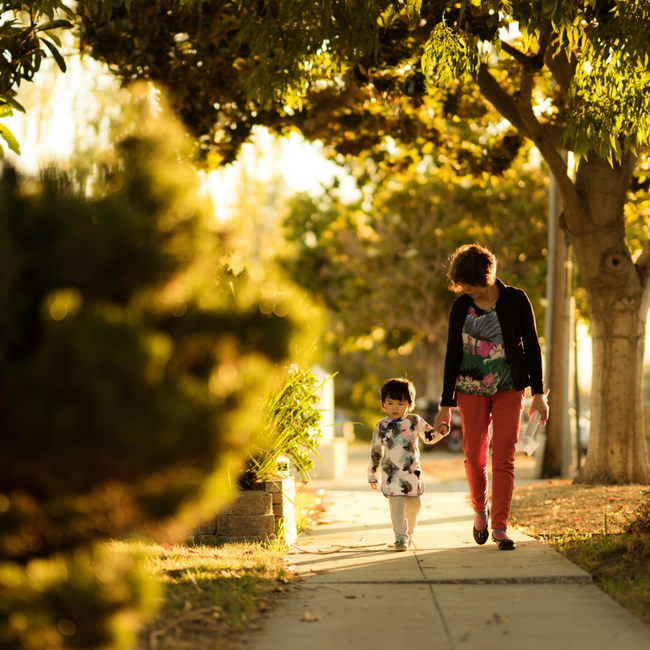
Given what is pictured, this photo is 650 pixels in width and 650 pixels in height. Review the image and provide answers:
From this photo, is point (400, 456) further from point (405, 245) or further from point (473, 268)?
point (405, 245)

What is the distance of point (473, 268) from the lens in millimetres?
5242

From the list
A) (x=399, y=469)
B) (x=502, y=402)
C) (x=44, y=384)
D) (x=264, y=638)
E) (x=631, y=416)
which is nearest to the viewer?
(x=44, y=384)

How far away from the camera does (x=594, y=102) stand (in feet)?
19.9

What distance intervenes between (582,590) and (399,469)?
185cm

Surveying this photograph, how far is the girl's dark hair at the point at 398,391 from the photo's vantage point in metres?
5.89

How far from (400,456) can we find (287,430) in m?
0.85

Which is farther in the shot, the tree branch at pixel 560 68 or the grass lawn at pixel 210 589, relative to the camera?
the tree branch at pixel 560 68

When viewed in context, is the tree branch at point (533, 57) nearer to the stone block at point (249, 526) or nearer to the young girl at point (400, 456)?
the young girl at point (400, 456)

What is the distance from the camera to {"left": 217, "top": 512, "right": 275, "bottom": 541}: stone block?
5.55m

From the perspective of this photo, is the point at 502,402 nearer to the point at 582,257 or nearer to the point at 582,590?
the point at 582,590

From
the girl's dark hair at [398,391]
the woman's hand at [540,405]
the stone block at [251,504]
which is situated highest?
the girl's dark hair at [398,391]

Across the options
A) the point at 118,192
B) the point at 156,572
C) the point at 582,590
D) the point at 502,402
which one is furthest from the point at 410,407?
the point at 118,192

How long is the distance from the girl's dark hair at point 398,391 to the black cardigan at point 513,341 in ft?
1.45

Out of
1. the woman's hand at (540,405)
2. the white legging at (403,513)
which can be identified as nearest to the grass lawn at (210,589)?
the white legging at (403,513)
